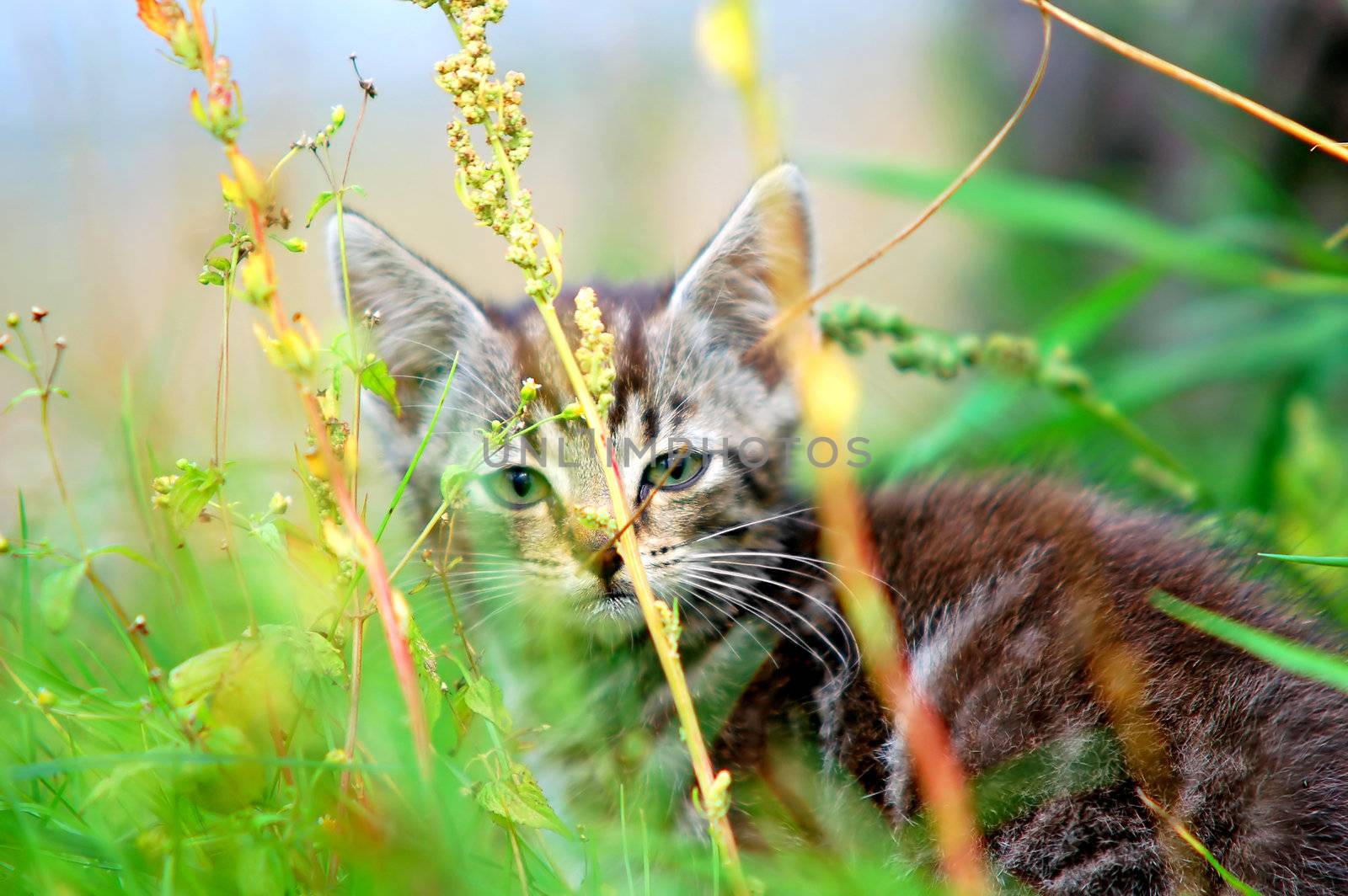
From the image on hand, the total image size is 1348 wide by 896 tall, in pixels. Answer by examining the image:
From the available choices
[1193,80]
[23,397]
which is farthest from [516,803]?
[1193,80]

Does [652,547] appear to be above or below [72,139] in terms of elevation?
below

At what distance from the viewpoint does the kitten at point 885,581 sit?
125 cm

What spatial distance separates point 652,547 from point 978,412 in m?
0.89

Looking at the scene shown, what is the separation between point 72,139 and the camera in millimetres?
2451

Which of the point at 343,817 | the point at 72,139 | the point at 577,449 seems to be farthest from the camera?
the point at 72,139

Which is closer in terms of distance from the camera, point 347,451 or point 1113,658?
point 347,451

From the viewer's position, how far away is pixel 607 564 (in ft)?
5.03

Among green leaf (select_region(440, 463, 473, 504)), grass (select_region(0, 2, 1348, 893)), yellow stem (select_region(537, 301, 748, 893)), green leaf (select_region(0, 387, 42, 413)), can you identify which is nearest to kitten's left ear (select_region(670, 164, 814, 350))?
grass (select_region(0, 2, 1348, 893))

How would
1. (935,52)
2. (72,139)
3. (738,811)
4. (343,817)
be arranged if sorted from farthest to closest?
(935,52)
(72,139)
(738,811)
(343,817)

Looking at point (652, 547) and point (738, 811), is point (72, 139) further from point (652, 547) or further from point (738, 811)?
point (738, 811)

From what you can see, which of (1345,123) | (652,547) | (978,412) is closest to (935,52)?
(1345,123)

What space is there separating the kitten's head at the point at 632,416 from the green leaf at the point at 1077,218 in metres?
0.35

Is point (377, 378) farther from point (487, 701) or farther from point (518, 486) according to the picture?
point (518, 486)

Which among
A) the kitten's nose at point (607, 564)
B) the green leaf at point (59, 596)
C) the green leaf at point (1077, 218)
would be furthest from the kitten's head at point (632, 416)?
the green leaf at point (59, 596)
